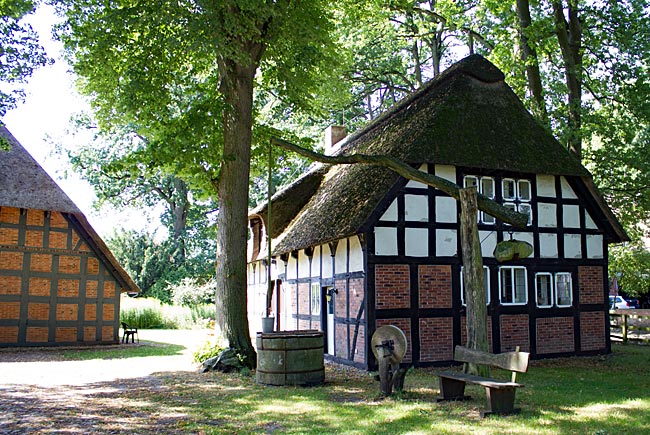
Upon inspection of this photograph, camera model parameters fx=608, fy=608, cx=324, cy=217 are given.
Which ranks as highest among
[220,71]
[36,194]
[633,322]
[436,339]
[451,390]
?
[220,71]

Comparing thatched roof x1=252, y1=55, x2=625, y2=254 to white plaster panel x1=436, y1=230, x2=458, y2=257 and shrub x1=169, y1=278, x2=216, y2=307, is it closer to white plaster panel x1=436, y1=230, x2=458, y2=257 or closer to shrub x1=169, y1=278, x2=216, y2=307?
white plaster panel x1=436, y1=230, x2=458, y2=257

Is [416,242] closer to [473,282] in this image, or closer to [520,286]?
[520,286]

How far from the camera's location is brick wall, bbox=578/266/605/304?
14641 mm

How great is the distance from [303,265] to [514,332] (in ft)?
18.5

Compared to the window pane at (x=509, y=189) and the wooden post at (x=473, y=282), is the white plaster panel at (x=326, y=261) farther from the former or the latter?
the wooden post at (x=473, y=282)

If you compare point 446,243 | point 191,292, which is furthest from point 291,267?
point 191,292

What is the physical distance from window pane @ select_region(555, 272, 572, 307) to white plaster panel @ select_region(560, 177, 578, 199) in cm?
190

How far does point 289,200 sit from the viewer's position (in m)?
18.6

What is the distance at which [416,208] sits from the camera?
13195 mm

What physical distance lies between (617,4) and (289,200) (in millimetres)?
11181

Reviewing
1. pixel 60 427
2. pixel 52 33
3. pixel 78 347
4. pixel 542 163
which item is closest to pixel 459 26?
→ pixel 542 163

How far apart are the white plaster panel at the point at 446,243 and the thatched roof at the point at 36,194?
1008 cm

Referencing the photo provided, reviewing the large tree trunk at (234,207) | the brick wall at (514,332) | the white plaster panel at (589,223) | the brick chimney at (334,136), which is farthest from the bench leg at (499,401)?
the brick chimney at (334,136)

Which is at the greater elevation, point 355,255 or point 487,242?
point 487,242
